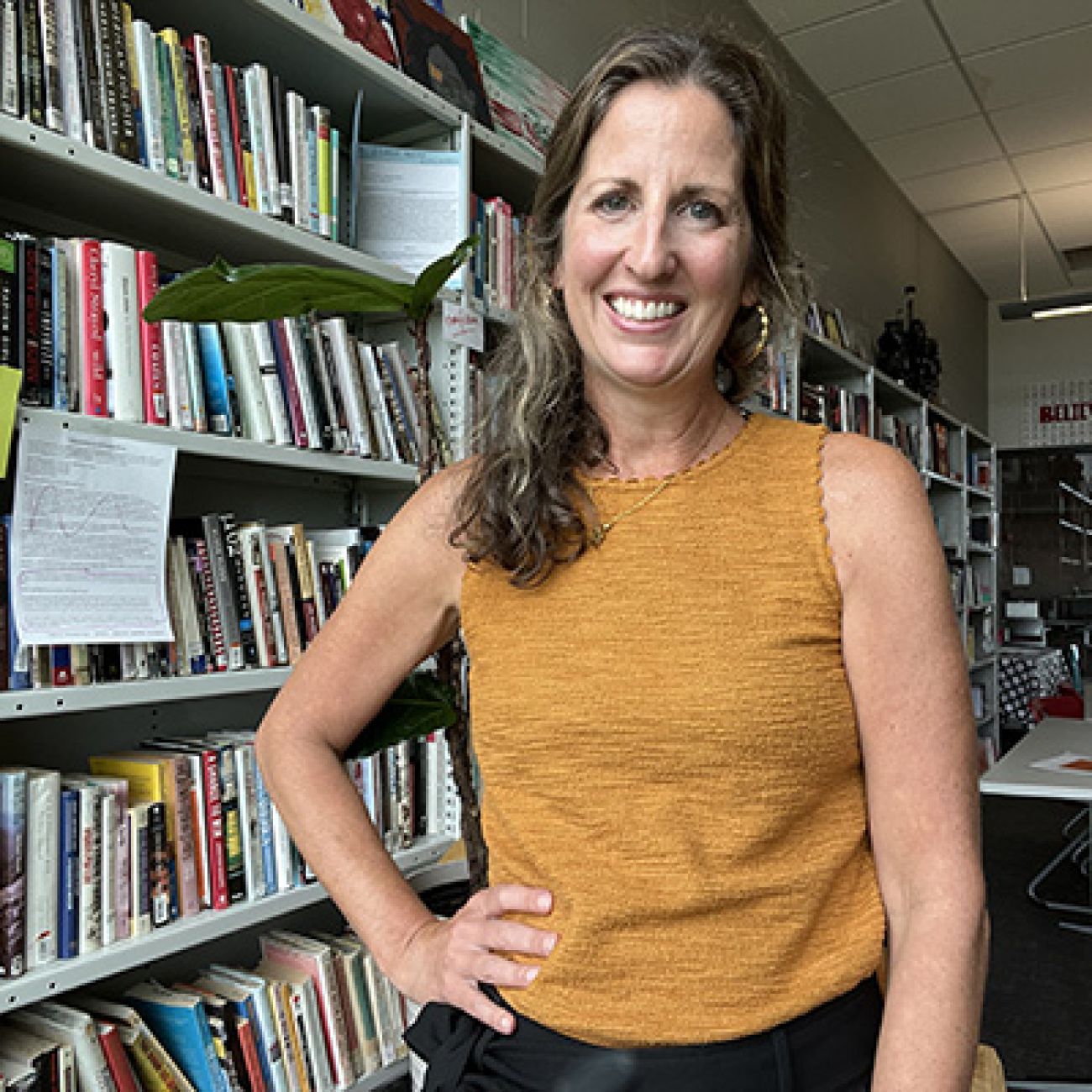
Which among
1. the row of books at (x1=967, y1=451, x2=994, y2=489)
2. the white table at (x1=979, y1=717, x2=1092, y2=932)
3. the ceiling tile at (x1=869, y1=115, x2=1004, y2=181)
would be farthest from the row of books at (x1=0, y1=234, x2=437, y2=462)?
the row of books at (x1=967, y1=451, x2=994, y2=489)

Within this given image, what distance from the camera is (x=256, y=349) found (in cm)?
161

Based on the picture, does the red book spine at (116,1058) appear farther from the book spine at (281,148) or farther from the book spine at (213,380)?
the book spine at (281,148)

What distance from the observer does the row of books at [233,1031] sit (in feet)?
4.29

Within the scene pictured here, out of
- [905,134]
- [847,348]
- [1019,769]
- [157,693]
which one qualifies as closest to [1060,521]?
[905,134]

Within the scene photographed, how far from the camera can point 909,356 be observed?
5.30 m

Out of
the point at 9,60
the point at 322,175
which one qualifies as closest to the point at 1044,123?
the point at 322,175

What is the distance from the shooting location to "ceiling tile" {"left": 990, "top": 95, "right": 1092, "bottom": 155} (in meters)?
4.83

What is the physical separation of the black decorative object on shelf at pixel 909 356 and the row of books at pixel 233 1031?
4.35m

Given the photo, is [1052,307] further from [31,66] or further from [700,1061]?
[700,1061]

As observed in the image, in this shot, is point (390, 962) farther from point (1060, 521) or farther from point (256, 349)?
point (1060, 521)

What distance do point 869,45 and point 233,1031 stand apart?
4519 mm

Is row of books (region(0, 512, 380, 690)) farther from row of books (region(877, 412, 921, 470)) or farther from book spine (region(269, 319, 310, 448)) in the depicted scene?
row of books (region(877, 412, 921, 470))

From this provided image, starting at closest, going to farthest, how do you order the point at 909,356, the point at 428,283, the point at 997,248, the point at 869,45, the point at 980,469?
1. the point at 428,283
2. the point at 869,45
3. the point at 909,356
4. the point at 980,469
5. the point at 997,248

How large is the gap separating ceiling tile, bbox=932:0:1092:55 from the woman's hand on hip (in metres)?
4.35
